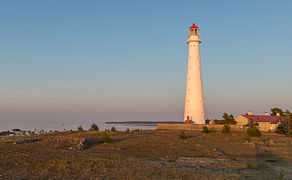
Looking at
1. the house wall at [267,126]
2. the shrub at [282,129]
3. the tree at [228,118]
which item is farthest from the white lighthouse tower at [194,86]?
the shrub at [282,129]

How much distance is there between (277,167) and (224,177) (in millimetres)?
5896

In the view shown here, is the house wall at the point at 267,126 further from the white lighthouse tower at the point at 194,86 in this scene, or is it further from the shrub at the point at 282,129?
the white lighthouse tower at the point at 194,86

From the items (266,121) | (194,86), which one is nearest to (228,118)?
(266,121)

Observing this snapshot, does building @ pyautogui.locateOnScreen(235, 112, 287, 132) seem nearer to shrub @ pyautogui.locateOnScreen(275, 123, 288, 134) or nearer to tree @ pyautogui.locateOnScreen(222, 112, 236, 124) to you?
tree @ pyautogui.locateOnScreen(222, 112, 236, 124)

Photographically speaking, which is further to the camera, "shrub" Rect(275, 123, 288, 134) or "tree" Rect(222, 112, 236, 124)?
"tree" Rect(222, 112, 236, 124)

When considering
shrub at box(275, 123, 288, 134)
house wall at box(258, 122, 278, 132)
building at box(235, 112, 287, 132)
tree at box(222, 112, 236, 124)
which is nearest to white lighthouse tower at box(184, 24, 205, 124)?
tree at box(222, 112, 236, 124)

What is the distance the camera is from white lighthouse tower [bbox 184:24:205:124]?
4872cm

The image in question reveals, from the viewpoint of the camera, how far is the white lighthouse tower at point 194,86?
160 ft

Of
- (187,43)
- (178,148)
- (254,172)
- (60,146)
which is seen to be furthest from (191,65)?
(254,172)

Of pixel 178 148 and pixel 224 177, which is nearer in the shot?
pixel 224 177

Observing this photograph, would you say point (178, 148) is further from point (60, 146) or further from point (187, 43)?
point (187, 43)

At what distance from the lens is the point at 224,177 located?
1104 cm

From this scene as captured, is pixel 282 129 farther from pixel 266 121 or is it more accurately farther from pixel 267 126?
pixel 266 121

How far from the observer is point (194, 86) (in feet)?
160
